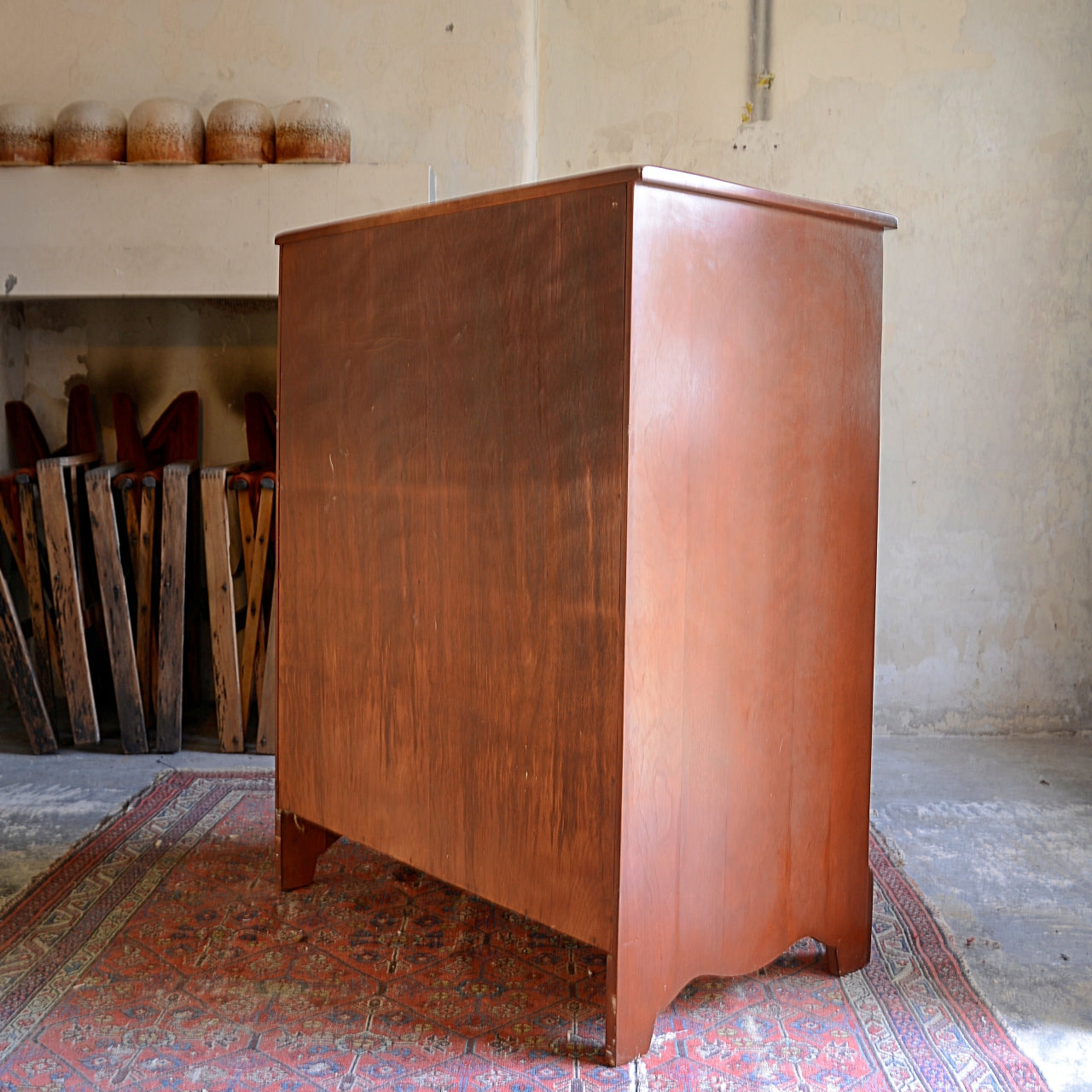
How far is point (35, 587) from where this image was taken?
3.46 m

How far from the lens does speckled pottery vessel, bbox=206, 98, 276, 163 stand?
10.5 feet

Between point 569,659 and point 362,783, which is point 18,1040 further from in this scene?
point 569,659

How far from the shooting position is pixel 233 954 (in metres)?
2.07

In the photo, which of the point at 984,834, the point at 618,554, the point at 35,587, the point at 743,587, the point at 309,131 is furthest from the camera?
the point at 35,587

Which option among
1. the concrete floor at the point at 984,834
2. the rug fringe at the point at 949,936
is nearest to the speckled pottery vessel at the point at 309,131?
the concrete floor at the point at 984,834

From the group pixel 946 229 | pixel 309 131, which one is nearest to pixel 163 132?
pixel 309 131

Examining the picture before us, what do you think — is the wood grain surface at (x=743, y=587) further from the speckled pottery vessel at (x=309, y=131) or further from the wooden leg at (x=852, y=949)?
the speckled pottery vessel at (x=309, y=131)

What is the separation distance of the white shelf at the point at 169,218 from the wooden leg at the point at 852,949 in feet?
7.54

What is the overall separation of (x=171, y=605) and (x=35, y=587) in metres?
0.48

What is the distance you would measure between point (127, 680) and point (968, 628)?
2.75 metres

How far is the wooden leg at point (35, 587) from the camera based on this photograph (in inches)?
134

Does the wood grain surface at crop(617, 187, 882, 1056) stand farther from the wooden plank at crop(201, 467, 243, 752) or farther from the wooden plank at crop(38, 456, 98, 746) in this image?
the wooden plank at crop(38, 456, 98, 746)

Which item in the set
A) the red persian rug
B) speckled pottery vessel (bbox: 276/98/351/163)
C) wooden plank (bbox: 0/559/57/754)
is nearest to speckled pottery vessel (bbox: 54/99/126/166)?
speckled pottery vessel (bbox: 276/98/351/163)

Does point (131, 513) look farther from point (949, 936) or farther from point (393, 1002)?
point (949, 936)
